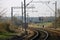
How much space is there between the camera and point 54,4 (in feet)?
11.7

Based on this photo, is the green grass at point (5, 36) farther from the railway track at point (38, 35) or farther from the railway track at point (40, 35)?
the railway track at point (40, 35)

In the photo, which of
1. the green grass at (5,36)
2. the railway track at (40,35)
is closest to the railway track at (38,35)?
the railway track at (40,35)

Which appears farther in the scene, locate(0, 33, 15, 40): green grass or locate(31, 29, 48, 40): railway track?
locate(31, 29, 48, 40): railway track

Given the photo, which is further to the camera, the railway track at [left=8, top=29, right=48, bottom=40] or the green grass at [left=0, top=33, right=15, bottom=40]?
the railway track at [left=8, top=29, right=48, bottom=40]

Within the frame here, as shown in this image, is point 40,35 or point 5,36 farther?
point 40,35

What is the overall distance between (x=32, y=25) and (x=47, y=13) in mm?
534

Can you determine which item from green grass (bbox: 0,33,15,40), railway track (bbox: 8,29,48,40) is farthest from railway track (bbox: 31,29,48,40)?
green grass (bbox: 0,33,15,40)

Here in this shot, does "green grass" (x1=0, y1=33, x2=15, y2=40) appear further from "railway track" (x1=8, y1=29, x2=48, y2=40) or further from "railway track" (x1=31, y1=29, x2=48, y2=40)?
"railway track" (x1=31, y1=29, x2=48, y2=40)

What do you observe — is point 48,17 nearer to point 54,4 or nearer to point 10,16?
point 54,4

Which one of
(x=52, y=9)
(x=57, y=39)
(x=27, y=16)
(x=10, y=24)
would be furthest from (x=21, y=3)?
(x=57, y=39)

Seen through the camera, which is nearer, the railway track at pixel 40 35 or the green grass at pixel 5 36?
the green grass at pixel 5 36

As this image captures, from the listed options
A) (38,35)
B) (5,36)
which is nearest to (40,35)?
(38,35)

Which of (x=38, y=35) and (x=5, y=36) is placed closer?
(x=5, y=36)

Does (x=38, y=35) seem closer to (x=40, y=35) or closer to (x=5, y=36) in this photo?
(x=40, y=35)
